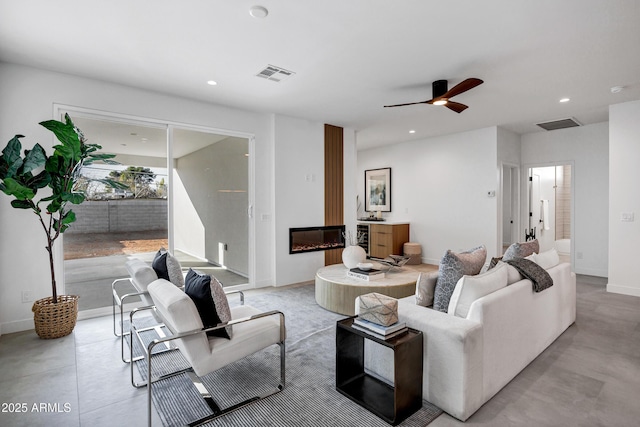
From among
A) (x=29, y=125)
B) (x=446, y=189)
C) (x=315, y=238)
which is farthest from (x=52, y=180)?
(x=446, y=189)

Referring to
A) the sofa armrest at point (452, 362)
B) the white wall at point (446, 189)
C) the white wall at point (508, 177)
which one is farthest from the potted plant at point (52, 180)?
the white wall at point (508, 177)

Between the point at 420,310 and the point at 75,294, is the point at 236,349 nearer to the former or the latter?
the point at 420,310

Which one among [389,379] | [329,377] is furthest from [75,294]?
[389,379]

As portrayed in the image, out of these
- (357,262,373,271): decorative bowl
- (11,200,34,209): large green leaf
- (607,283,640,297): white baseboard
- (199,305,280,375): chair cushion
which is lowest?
(607,283,640,297): white baseboard

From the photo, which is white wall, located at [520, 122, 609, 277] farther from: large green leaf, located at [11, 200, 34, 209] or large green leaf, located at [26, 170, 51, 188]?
large green leaf, located at [11, 200, 34, 209]

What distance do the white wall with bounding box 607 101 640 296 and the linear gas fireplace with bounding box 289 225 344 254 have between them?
13.2 ft

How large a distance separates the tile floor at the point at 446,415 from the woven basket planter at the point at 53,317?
0.08 metres

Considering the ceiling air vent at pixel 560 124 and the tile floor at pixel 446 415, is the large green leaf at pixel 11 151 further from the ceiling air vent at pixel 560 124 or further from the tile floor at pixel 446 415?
Answer: the ceiling air vent at pixel 560 124

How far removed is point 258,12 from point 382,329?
236cm

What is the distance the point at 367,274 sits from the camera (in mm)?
3781

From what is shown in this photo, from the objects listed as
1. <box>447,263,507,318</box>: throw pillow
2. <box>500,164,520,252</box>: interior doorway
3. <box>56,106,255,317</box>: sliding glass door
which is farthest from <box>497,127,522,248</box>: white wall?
<box>56,106,255,317</box>: sliding glass door

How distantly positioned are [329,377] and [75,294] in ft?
10.3

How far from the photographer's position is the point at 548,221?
25.7 feet

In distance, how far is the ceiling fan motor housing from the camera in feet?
12.0
